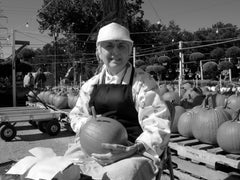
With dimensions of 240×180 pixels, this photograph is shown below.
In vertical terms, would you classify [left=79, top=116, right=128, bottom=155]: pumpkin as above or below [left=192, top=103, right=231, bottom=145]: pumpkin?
above

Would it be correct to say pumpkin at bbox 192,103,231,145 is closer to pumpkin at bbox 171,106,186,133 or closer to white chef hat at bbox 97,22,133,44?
pumpkin at bbox 171,106,186,133

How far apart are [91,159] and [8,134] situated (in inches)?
182

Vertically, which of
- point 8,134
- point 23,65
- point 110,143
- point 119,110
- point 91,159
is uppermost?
Result: point 23,65

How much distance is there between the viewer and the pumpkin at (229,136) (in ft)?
11.0

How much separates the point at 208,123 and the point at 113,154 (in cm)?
241

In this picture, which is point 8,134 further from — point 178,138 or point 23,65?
point 23,65

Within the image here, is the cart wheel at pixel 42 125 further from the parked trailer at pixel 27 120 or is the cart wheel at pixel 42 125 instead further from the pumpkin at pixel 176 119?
the pumpkin at pixel 176 119

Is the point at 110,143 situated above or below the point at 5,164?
above

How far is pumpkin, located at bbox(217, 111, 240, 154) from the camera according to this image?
3.36m

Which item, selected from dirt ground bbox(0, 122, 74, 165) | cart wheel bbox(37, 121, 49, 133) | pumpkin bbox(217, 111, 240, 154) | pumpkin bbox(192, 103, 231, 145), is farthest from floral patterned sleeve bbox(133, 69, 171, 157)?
cart wheel bbox(37, 121, 49, 133)

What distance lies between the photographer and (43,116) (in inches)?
255

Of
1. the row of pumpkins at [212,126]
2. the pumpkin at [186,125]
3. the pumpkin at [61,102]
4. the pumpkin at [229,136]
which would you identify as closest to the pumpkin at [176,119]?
the row of pumpkins at [212,126]

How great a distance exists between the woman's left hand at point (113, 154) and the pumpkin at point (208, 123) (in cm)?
224

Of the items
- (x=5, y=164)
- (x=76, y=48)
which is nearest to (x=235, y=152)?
(x=5, y=164)
